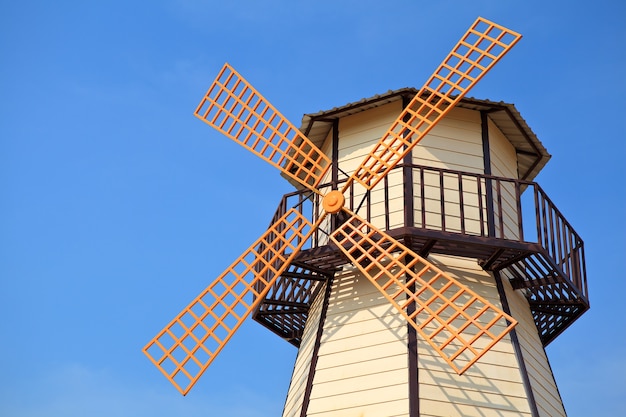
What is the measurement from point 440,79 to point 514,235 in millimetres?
2558

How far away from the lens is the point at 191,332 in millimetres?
15000

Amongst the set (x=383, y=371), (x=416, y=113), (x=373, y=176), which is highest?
(x=416, y=113)

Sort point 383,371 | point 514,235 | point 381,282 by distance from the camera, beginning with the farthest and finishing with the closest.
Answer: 1. point 514,235
2. point 381,282
3. point 383,371

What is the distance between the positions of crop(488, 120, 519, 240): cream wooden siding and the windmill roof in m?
0.13

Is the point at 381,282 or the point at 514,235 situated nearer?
the point at 381,282

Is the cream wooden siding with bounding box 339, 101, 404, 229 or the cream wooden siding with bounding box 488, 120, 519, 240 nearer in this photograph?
the cream wooden siding with bounding box 339, 101, 404, 229

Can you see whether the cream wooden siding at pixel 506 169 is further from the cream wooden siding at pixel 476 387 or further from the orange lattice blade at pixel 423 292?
the cream wooden siding at pixel 476 387

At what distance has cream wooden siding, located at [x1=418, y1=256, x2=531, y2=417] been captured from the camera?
43.2 feet

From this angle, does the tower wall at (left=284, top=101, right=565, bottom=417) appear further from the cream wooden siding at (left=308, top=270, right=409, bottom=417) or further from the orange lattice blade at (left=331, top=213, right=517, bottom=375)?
the orange lattice blade at (left=331, top=213, right=517, bottom=375)

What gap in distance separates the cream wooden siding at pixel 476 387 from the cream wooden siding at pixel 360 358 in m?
0.29

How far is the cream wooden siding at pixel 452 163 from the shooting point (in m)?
14.9

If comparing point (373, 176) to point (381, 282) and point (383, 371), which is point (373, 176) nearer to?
point (381, 282)

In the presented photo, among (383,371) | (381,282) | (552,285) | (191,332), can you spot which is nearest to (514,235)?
(552,285)

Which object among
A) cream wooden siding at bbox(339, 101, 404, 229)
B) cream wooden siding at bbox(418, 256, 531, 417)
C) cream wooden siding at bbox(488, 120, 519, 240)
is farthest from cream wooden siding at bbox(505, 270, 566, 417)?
cream wooden siding at bbox(339, 101, 404, 229)
